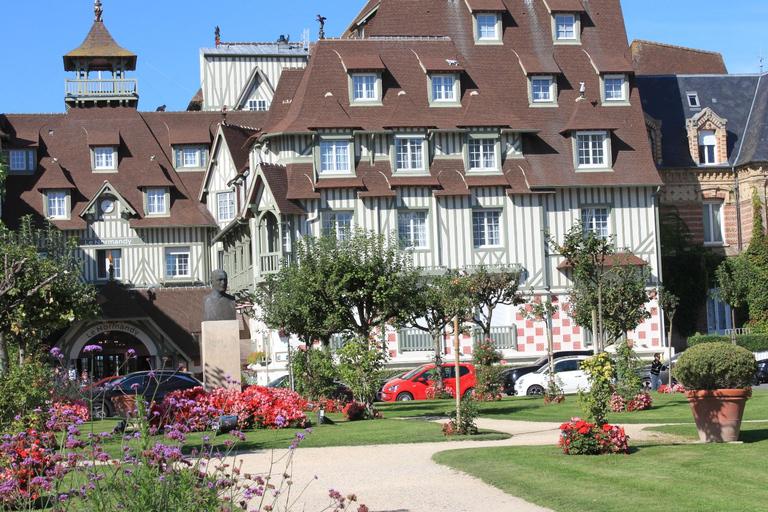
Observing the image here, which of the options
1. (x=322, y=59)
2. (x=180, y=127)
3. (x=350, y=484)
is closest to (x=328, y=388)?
(x=350, y=484)

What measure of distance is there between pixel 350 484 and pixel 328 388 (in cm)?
1357

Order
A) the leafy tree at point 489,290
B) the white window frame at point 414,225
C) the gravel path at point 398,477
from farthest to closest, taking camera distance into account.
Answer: the white window frame at point 414,225 → the leafy tree at point 489,290 → the gravel path at point 398,477

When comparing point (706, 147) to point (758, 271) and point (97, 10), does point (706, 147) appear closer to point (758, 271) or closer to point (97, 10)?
point (758, 271)

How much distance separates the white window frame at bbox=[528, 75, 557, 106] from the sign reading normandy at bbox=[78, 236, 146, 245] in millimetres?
19621

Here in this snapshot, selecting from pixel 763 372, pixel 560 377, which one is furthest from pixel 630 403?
pixel 763 372

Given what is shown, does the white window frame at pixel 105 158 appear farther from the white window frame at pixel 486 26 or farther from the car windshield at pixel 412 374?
the car windshield at pixel 412 374

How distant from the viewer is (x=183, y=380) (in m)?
28.5

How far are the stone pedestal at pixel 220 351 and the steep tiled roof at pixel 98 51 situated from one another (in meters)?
40.5

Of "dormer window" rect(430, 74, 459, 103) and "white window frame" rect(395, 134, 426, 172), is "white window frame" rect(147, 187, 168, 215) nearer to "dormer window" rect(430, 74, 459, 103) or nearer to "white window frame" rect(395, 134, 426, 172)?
"white window frame" rect(395, 134, 426, 172)

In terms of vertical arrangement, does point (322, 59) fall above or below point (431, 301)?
above

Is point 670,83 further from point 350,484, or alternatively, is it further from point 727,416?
point 350,484

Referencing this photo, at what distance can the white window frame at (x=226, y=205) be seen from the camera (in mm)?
51062

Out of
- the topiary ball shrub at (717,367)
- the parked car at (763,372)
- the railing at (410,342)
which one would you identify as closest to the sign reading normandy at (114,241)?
the railing at (410,342)

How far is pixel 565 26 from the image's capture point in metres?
48.2
